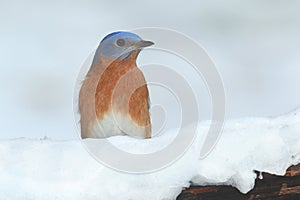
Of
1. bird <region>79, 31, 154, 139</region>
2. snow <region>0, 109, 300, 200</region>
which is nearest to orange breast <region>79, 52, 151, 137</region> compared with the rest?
bird <region>79, 31, 154, 139</region>

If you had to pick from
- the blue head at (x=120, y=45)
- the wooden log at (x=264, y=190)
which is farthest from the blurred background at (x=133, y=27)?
the wooden log at (x=264, y=190)

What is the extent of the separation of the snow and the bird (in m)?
1.12

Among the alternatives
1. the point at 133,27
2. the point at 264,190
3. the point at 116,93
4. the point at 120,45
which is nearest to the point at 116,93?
the point at 116,93

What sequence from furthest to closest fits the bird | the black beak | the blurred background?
the blurred background, the black beak, the bird

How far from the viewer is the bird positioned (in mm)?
2982

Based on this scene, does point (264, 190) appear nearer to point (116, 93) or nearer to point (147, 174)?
point (147, 174)

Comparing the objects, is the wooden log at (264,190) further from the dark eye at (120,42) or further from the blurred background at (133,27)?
the blurred background at (133,27)

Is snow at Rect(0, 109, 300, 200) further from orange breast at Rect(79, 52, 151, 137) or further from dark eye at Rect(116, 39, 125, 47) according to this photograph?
dark eye at Rect(116, 39, 125, 47)

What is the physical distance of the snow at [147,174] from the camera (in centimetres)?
170

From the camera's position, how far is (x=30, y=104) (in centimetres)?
730

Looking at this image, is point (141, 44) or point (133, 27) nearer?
point (141, 44)

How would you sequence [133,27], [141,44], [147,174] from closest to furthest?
[147,174]
[141,44]
[133,27]

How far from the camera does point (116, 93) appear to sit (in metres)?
3.08

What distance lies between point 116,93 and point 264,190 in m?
1.33
